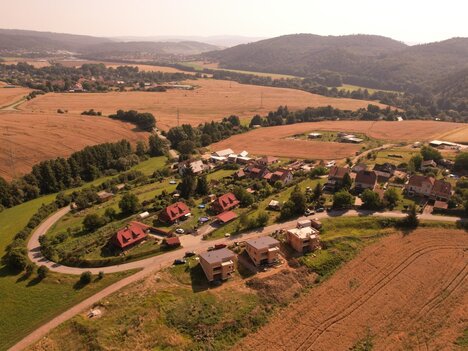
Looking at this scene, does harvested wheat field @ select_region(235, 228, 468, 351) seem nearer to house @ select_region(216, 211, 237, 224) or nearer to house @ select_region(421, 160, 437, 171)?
house @ select_region(216, 211, 237, 224)

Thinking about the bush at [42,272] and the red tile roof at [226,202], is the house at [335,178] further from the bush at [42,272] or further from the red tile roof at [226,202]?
the bush at [42,272]

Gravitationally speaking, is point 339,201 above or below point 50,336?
above

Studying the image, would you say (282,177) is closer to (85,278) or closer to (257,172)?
(257,172)

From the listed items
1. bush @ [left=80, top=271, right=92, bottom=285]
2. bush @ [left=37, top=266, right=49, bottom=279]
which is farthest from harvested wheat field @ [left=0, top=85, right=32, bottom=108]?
bush @ [left=80, top=271, right=92, bottom=285]

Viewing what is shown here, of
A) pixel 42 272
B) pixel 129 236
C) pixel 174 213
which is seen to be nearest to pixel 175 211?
pixel 174 213

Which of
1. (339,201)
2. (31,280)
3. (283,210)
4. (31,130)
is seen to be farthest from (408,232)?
(31,130)

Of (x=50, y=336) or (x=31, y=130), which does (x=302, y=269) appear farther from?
(x=31, y=130)

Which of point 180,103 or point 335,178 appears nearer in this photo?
point 335,178
